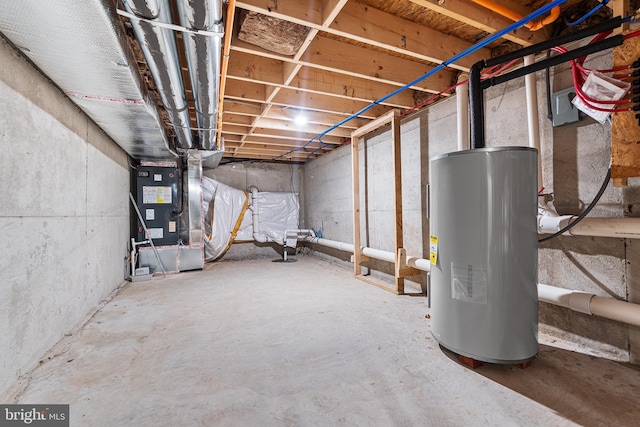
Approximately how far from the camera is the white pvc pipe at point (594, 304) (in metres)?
1.53

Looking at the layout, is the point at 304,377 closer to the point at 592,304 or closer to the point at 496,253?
the point at 496,253

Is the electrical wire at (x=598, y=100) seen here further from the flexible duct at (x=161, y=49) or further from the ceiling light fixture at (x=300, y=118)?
the ceiling light fixture at (x=300, y=118)

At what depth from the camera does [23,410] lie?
139cm

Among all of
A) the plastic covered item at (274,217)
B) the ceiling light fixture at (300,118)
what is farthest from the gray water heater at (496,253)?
the plastic covered item at (274,217)

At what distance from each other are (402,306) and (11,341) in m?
2.79

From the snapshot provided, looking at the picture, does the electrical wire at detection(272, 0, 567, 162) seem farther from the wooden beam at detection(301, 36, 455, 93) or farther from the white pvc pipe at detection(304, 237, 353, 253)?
the white pvc pipe at detection(304, 237, 353, 253)

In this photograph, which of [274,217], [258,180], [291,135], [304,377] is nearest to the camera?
[304,377]

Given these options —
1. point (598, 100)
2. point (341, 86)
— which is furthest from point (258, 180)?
point (598, 100)

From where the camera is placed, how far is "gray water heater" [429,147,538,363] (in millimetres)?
1585

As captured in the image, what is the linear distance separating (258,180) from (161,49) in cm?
458

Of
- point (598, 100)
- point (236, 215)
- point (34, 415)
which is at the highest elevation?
point (598, 100)

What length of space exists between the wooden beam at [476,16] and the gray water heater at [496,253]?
0.85 metres

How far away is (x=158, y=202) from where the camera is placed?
4.50m

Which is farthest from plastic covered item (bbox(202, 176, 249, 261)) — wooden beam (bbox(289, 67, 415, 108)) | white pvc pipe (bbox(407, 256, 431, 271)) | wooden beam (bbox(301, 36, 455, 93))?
wooden beam (bbox(301, 36, 455, 93))
